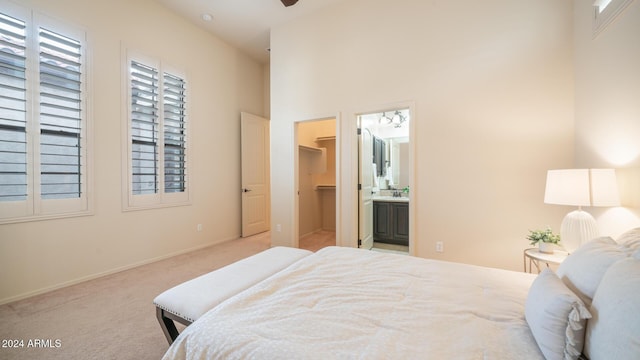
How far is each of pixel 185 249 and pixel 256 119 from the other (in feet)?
8.98

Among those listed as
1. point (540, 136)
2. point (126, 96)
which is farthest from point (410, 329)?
point (126, 96)

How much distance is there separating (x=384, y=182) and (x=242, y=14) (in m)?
3.76

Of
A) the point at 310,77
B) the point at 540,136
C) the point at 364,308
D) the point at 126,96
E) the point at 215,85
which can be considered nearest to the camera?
the point at 364,308

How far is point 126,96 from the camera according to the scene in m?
3.11

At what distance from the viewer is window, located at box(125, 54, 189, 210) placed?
10.5ft

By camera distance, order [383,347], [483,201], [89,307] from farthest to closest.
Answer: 1. [483,201]
2. [89,307]
3. [383,347]

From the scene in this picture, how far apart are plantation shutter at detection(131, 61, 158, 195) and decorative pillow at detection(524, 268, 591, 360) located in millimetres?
3987

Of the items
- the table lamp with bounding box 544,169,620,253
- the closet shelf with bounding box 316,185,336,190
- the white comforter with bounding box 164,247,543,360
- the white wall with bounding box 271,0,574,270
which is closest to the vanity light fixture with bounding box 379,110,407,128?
the white wall with bounding box 271,0,574,270

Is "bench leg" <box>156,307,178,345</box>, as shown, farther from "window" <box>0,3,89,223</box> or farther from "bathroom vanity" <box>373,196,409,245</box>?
"bathroom vanity" <box>373,196,409,245</box>

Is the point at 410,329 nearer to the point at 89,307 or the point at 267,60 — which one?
the point at 89,307

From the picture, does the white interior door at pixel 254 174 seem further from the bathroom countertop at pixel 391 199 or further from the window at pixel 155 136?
the bathroom countertop at pixel 391 199

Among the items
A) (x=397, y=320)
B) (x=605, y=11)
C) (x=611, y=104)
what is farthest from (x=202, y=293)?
(x=605, y=11)

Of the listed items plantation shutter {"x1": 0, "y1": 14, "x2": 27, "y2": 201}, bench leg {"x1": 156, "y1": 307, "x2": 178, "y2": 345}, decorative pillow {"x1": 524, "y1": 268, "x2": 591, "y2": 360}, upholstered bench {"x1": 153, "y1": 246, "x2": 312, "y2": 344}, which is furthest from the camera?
plantation shutter {"x1": 0, "y1": 14, "x2": 27, "y2": 201}

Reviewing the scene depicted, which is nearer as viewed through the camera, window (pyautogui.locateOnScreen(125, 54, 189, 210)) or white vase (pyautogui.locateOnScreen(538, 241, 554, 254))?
white vase (pyautogui.locateOnScreen(538, 241, 554, 254))
